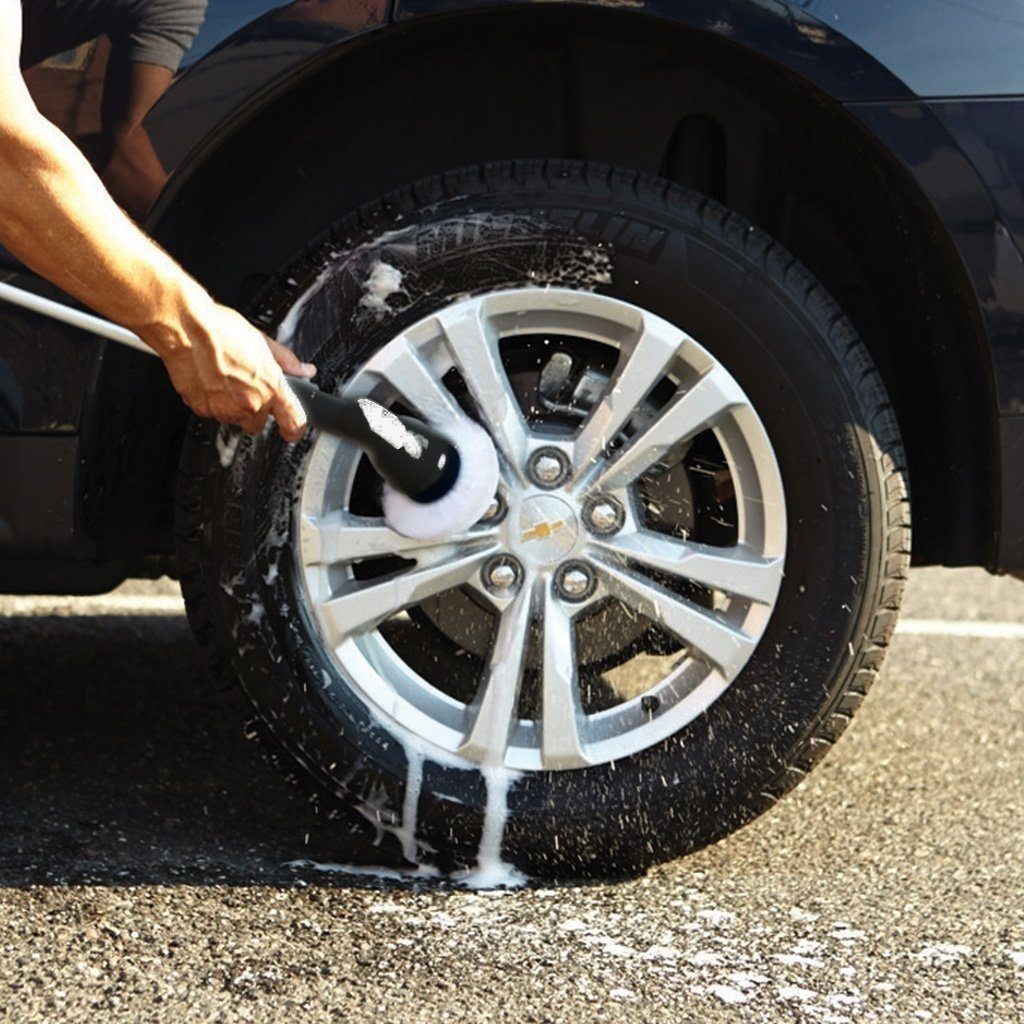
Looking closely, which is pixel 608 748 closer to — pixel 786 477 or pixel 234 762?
pixel 786 477

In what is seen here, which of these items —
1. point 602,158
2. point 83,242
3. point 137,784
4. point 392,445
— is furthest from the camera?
point 137,784

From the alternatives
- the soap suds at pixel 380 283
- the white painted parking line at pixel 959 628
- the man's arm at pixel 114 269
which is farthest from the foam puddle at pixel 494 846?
the white painted parking line at pixel 959 628

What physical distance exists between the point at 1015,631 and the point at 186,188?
8.13 feet

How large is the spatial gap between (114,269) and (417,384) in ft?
1.52

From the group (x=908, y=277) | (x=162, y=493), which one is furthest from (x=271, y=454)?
(x=908, y=277)

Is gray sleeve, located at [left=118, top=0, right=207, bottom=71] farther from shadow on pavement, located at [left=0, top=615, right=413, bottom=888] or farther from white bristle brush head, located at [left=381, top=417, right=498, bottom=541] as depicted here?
shadow on pavement, located at [left=0, top=615, right=413, bottom=888]

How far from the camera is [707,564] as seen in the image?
7.34 ft

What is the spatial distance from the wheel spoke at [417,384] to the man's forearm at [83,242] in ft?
0.96

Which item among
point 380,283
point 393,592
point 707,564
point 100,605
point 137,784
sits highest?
point 380,283

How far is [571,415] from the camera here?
2.29 m

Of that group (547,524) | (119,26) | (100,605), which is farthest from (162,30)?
(100,605)

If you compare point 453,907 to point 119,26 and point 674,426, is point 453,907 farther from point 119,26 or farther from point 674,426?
point 119,26

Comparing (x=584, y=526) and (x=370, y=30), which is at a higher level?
(x=370, y=30)

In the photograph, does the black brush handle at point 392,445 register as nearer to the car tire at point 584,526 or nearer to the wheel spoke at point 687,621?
the car tire at point 584,526
